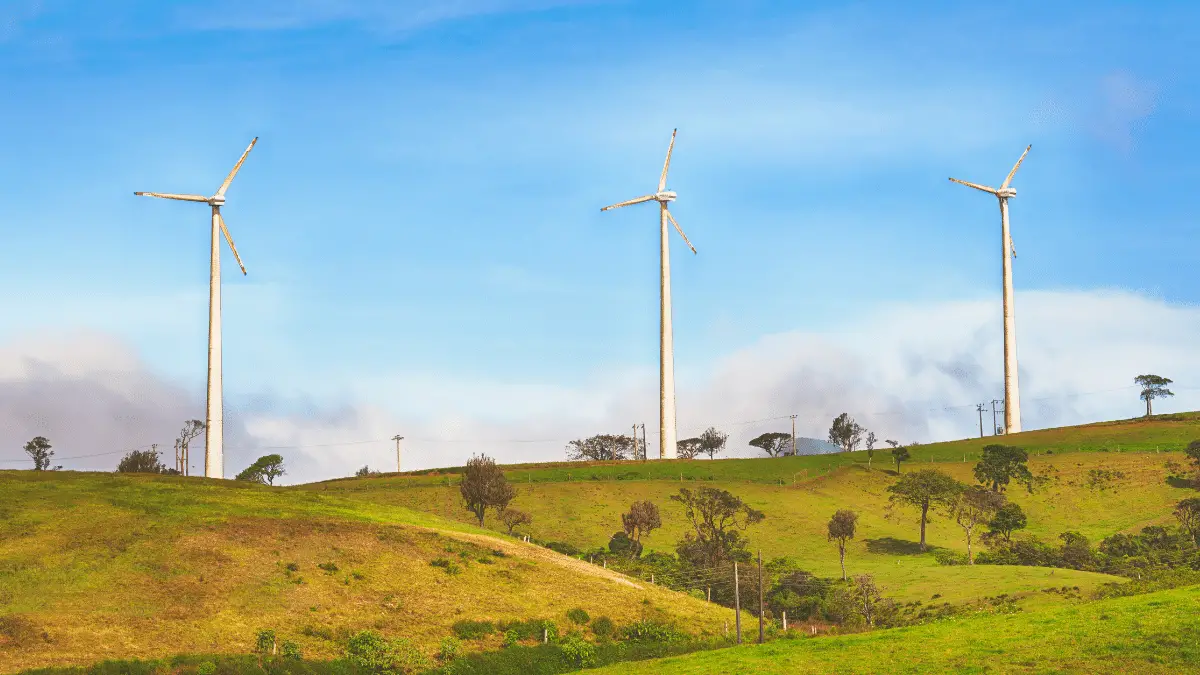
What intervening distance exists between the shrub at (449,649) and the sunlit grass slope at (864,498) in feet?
146

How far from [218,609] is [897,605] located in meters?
55.8

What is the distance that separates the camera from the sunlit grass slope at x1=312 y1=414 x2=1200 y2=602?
124125 mm

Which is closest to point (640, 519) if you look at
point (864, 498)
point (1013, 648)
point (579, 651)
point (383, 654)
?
point (864, 498)

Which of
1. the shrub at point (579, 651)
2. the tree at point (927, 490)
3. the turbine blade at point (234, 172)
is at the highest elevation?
the turbine blade at point (234, 172)

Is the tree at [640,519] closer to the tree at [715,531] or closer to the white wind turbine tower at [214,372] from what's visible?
the tree at [715,531]

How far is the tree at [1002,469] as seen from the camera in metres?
164

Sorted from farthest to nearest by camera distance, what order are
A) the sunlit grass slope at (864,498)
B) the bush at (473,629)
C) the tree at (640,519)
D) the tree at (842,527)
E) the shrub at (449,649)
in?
the tree at (640,519) < the tree at (842,527) < the sunlit grass slope at (864,498) < the bush at (473,629) < the shrub at (449,649)

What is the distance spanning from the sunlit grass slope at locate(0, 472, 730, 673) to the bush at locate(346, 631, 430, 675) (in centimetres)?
157

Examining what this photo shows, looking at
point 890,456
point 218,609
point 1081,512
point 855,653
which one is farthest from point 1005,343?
point 218,609

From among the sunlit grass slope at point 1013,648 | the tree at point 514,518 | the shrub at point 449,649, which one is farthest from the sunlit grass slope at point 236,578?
the sunlit grass slope at point 1013,648

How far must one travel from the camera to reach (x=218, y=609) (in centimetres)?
8225

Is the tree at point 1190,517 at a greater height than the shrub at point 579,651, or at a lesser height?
greater

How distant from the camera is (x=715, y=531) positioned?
424 ft

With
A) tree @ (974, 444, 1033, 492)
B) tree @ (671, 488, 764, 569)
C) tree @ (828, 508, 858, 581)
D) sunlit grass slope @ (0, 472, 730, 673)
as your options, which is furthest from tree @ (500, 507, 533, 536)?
tree @ (974, 444, 1033, 492)
